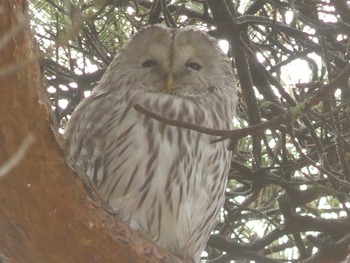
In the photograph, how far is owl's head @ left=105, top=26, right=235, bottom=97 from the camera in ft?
11.0

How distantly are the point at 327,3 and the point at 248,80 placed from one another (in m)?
0.44

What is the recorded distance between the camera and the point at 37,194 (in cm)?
190

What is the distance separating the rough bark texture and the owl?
757 mm

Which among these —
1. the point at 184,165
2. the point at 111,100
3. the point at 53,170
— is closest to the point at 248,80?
the point at 184,165

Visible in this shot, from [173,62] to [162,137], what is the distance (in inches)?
19.6

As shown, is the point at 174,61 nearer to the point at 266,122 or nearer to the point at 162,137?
the point at 162,137

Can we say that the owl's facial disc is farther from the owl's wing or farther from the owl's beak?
the owl's wing

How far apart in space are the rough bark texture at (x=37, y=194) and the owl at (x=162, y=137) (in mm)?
757

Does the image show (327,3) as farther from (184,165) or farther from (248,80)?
(184,165)

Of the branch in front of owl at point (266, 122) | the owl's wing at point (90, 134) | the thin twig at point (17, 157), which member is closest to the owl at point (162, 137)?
the owl's wing at point (90, 134)

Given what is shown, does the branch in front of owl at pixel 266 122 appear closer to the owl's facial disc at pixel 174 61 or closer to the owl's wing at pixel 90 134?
the owl's wing at pixel 90 134

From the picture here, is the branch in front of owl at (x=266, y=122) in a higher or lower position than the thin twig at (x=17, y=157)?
higher

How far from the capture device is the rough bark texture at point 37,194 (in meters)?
1.74

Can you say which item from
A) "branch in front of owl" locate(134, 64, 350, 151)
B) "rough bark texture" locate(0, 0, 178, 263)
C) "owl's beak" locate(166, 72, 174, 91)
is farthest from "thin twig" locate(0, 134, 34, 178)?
"owl's beak" locate(166, 72, 174, 91)
